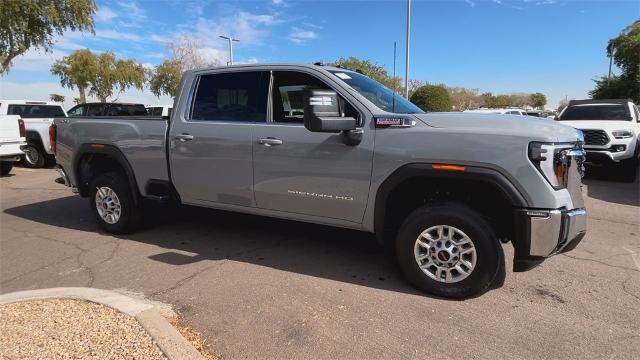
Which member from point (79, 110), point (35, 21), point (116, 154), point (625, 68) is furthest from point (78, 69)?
point (625, 68)

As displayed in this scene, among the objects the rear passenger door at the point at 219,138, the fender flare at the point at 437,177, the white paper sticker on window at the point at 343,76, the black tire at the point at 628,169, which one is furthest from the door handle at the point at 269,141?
the black tire at the point at 628,169

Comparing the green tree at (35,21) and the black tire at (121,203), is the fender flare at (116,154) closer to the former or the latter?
the black tire at (121,203)

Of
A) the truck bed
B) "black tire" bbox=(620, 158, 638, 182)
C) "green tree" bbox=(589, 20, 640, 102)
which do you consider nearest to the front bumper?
the truck bed

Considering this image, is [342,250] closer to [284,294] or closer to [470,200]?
[284,294]

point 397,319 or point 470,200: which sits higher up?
point 470,200

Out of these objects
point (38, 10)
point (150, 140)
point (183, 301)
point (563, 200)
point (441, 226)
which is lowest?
point (183, 301)

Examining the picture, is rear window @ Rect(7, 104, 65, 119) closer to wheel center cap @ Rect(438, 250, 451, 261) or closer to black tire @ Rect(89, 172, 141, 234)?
black tire @ Rect(89, 172, 141, 234)

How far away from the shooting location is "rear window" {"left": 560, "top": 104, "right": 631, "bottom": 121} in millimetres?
10820

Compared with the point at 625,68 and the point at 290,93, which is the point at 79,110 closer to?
the point at 290,93

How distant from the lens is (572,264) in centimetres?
453

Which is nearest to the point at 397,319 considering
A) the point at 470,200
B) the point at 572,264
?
the point at 470,200

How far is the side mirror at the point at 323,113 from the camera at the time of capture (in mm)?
3617

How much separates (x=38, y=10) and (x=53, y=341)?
18.4m

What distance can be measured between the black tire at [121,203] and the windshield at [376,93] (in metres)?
2.98
